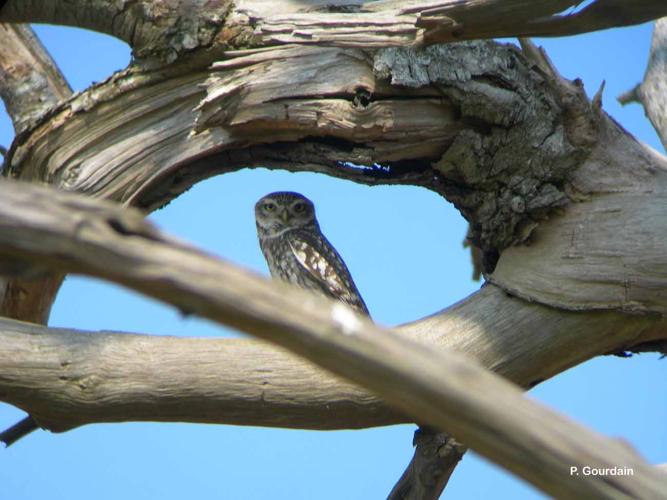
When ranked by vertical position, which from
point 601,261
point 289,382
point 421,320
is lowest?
point 289,382

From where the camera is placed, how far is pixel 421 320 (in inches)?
139

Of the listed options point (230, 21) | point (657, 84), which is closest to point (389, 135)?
point (230, 21)

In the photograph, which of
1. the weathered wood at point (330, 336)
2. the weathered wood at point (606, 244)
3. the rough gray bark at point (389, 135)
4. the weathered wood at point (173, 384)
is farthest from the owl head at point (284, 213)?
the weathered wood at point (330, 336)

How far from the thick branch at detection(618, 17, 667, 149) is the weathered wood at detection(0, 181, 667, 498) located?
3564 mm

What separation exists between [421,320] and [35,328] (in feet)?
4.53

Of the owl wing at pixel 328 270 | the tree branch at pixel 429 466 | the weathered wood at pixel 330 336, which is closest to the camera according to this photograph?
the weathered wood at pixel 330 336

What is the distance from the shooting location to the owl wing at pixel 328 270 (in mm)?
5293

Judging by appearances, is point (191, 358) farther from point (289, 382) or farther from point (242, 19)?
point (242, 19)

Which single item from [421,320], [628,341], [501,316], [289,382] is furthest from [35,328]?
[628,341]

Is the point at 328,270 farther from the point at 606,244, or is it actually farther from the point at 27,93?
the point at 606,244

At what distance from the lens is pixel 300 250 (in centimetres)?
564

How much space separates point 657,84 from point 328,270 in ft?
6.56

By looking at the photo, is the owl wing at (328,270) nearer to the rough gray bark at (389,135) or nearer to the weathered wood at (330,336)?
the rough gray bark at (389,135)

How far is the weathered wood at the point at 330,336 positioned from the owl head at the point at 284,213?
4446 mm
